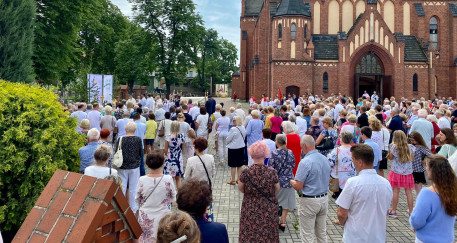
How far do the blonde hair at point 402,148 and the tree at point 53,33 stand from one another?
46.7 ft

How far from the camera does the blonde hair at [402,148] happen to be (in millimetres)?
6488

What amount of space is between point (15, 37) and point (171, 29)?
75.4 feet

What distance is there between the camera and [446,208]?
3291 mm

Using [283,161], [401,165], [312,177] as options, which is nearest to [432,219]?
[312,177]

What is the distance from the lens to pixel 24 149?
4.58 m

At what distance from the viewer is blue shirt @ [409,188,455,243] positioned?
130 inches

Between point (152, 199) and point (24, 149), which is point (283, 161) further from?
point (24, 149)

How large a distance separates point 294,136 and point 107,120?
5690mm

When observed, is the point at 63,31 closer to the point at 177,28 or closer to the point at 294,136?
the point at 294,136

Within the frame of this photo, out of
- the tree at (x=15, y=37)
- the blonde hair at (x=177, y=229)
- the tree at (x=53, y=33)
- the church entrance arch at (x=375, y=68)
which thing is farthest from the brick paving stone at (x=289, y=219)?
the church entrance arch at (x=375, y=68)

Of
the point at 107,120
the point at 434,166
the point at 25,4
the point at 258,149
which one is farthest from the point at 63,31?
the point at 434,166

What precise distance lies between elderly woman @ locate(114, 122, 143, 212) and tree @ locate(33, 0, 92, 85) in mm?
10673

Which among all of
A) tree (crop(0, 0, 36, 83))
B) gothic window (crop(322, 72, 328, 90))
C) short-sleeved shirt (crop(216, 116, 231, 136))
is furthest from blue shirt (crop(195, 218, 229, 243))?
gothic window (crop(322, 72, 328, 90))

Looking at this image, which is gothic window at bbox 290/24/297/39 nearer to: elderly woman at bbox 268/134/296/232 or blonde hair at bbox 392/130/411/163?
blonde hair at bbox 392/130/411/163
